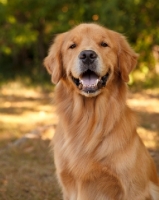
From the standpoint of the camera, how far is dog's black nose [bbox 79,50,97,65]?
348cm

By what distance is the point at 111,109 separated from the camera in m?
3.68

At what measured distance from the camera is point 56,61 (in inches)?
153

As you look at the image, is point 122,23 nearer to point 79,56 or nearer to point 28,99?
point 28,99

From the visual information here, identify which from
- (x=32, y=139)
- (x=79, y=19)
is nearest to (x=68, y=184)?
(x=32, y=139)

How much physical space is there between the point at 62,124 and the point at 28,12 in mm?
10221

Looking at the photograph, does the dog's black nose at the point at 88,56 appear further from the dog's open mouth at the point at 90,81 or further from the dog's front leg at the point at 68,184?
the dog's front leg at the point at 68,184

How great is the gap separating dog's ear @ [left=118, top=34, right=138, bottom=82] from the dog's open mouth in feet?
0.69

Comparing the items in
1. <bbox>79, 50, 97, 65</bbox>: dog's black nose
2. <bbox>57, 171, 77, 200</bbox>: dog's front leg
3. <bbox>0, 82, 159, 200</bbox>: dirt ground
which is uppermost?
<bbox>79, 50, 97, 65</bbox>: dog's black nose

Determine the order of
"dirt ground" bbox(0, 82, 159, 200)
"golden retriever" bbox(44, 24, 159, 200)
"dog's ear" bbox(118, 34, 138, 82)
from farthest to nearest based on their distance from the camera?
1. "dirt ground" bbox(0, 82, 159, 200)
2. "dog's ear" bbox(118, 34, 138, 82)
3. "golden retriever" bbox(44, 24, 159, 200)

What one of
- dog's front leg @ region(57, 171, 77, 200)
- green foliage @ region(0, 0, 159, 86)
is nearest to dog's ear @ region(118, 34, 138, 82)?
dog's front leg @ region(57, 171, 77, 200)

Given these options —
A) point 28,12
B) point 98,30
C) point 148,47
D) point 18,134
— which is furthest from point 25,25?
point 98,30

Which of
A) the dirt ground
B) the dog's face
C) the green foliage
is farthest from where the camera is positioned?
the green foliage

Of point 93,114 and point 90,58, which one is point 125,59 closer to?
point 90,58

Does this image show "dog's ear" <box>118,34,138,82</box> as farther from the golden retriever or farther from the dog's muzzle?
the dog's muzzle
